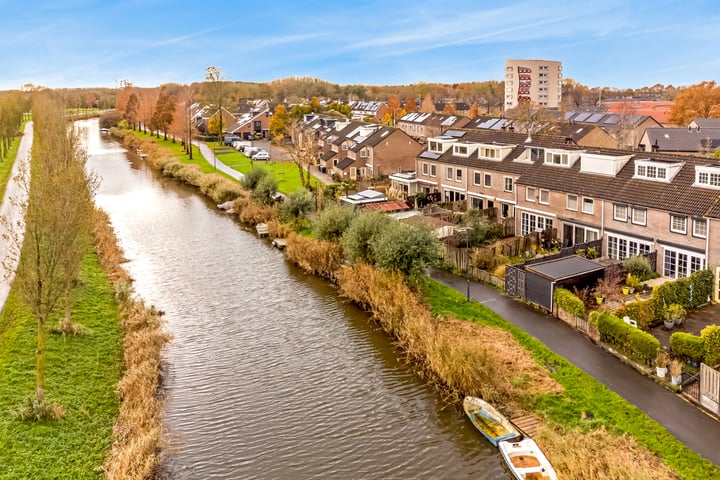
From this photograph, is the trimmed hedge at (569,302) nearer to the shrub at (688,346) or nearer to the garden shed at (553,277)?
the garden shed at (553,277)

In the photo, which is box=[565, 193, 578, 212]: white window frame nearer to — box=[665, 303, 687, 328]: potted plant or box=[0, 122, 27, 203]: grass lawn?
box=[665, 303, 687, 328]: potted plant

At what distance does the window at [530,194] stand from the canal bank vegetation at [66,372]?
24.9 meters

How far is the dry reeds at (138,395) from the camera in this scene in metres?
17.2

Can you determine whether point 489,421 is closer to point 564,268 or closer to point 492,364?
point 492,364

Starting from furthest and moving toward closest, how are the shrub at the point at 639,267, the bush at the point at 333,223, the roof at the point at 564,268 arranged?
the bush at the point at 333,223 → the shrub at the point at 639,267 → the roof at the point at 564,268

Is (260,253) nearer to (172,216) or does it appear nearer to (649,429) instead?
(172,216)

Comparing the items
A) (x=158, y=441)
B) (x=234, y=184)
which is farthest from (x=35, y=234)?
(x=234, y=184)

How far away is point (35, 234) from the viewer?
18.4m

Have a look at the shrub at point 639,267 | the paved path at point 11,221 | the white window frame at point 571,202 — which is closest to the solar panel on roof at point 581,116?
the white window frame at point 571,202

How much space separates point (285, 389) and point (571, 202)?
72.9 feet

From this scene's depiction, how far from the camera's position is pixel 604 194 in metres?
34.5

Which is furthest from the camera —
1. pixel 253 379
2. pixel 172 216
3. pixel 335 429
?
pixel 172 216

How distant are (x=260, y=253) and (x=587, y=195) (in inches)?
862

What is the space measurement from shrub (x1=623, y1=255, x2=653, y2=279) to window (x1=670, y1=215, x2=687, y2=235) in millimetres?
2085
